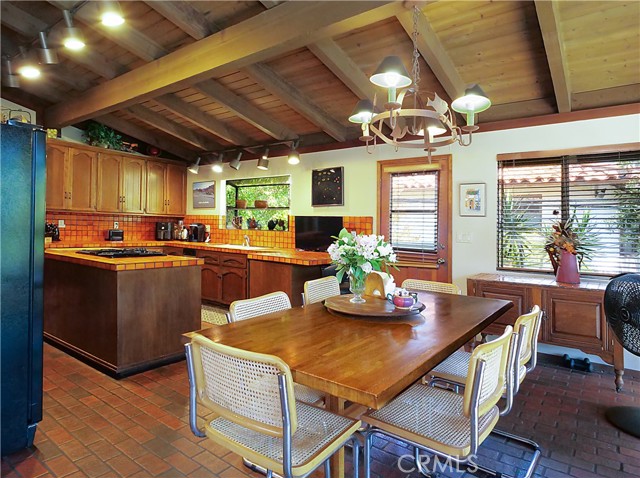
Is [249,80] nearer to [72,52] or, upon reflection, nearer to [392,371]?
[72,52]

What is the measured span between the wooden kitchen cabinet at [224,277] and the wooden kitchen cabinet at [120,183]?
1522 mm

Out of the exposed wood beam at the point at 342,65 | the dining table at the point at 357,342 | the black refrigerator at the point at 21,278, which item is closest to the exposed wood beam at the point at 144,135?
the exposed wood beam at the point at 342,65

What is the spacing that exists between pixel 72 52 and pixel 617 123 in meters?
5.35

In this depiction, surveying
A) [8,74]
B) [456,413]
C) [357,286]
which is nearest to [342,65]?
[357,286]

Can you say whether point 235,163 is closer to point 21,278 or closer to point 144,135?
point 144,135

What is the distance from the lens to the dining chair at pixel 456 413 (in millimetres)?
1406

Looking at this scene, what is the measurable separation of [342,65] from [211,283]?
3648mm

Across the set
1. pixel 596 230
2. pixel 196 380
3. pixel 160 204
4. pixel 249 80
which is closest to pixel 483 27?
pixel 596 230

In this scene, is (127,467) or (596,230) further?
(596,230)

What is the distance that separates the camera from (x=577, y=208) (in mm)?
3617

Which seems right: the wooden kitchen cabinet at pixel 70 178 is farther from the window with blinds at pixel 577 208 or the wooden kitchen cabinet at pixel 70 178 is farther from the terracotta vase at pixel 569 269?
the terracotta vase at pixel 569 269

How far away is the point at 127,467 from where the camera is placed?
80.0 inches

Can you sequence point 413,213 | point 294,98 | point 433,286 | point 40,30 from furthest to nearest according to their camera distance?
point 413,213 < point 294,98 < point 40,30 < point 433,286

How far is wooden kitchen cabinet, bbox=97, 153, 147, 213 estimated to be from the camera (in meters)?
6.11
